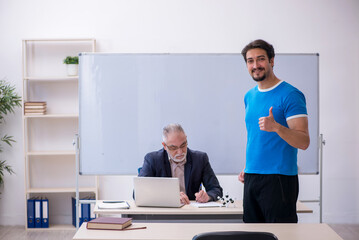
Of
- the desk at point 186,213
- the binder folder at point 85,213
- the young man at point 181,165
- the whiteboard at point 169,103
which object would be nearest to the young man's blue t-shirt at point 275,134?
the desk at point 186,213

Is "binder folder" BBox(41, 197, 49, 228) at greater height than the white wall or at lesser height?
lesser

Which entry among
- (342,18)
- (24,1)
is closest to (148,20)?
(24,1)

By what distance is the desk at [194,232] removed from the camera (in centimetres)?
252

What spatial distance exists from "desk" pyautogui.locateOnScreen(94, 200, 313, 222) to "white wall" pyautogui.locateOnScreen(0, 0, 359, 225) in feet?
8.09

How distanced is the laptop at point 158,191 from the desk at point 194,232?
17.6 inches

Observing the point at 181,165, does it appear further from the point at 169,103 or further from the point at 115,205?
the point at 169,103

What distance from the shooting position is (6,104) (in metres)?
5.64

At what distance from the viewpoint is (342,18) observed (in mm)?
5957

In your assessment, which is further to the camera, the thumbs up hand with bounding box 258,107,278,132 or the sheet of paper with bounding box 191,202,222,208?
the sheet of paper with bounding box 191,202,222,208

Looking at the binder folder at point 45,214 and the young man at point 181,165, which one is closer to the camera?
→ the young man at point 181,165

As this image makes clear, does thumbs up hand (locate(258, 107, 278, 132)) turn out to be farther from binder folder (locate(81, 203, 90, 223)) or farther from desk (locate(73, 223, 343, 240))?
binder folder (locate(81, 203, 90, 223))

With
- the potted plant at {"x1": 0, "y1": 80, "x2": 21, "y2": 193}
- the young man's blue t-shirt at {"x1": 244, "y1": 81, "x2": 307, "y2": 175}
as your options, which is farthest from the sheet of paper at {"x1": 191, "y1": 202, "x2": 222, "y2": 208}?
the potted plant at {"x1": 0, "y1": 80, "x2": 21, "y2": 193}

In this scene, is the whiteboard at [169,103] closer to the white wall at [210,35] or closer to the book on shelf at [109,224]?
the white wall at [210,35]

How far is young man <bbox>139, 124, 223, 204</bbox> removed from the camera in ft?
12.3
